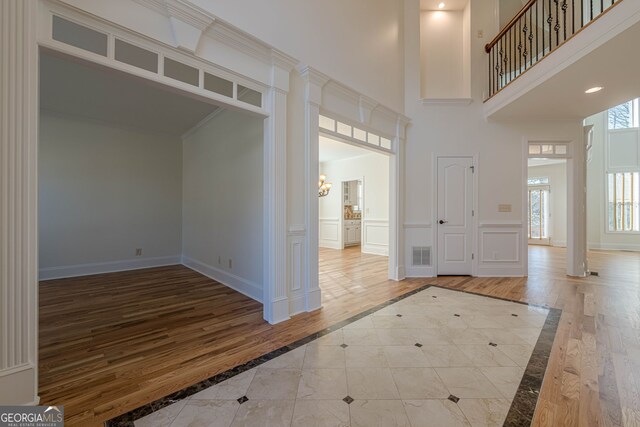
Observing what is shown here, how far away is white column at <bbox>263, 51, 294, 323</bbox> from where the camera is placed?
285cm

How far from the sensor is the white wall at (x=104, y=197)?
15.8 feet

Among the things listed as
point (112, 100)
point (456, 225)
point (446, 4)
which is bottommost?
point (456, 225)

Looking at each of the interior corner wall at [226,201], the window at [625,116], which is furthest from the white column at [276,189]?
the window at [625,116]

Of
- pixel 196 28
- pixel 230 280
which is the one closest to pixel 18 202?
pixel 196 28

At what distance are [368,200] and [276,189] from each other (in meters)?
5.41

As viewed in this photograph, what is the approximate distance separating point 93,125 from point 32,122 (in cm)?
467

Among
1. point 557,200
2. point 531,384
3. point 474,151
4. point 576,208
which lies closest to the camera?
point 531,384

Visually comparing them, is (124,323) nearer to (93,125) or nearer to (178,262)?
(178,262)

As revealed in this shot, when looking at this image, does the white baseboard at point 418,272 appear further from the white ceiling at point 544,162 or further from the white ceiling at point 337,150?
the white ceiling at point 544,162

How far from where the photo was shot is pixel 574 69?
3199 millimetres

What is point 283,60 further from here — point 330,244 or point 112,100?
point 330,244

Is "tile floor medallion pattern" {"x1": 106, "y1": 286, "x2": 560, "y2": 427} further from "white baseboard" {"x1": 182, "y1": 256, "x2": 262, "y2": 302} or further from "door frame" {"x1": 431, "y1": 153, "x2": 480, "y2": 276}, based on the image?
"door frame" {"x1": 431, "y1": 153, "x2": 480, "y2": 276}

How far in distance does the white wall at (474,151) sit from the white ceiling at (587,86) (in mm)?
317

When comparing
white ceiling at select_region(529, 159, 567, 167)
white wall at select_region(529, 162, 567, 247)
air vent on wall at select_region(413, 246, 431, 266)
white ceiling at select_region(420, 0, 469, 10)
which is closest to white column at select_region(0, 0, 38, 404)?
air vent on wall at select_region(413, 246, 431, 266)
